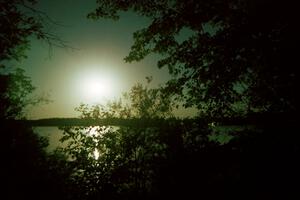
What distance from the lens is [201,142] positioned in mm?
7191

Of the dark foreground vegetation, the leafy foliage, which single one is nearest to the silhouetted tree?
the dark foreground vegetation

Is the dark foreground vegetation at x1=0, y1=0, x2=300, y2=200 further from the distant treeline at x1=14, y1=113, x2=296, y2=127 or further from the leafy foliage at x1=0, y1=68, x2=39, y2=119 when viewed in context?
the leafy foliage at x1=0, y1=68, x2=39, y2=119

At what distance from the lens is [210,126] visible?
745cm

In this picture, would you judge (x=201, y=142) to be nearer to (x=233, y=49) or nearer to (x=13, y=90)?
(x=233, y=49)

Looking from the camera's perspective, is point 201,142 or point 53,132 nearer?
point 201,142

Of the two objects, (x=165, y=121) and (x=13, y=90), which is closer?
(x=165, y=121)

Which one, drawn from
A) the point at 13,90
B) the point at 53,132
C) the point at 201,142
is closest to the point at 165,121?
the point at 201,142

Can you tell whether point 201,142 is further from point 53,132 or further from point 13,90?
point 13,90

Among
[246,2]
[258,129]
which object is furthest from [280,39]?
[258,129]

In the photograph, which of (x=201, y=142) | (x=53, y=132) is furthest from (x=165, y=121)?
(x=53, y=132)

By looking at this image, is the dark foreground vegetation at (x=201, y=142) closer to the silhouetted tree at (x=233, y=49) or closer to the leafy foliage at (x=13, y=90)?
the silhouetted tree at (x=233, y=49)

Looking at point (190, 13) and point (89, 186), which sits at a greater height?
point (190, 13)

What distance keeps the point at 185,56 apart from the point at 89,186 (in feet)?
15.1

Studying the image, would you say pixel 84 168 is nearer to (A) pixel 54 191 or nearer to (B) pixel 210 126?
(A) pixel 54 191
